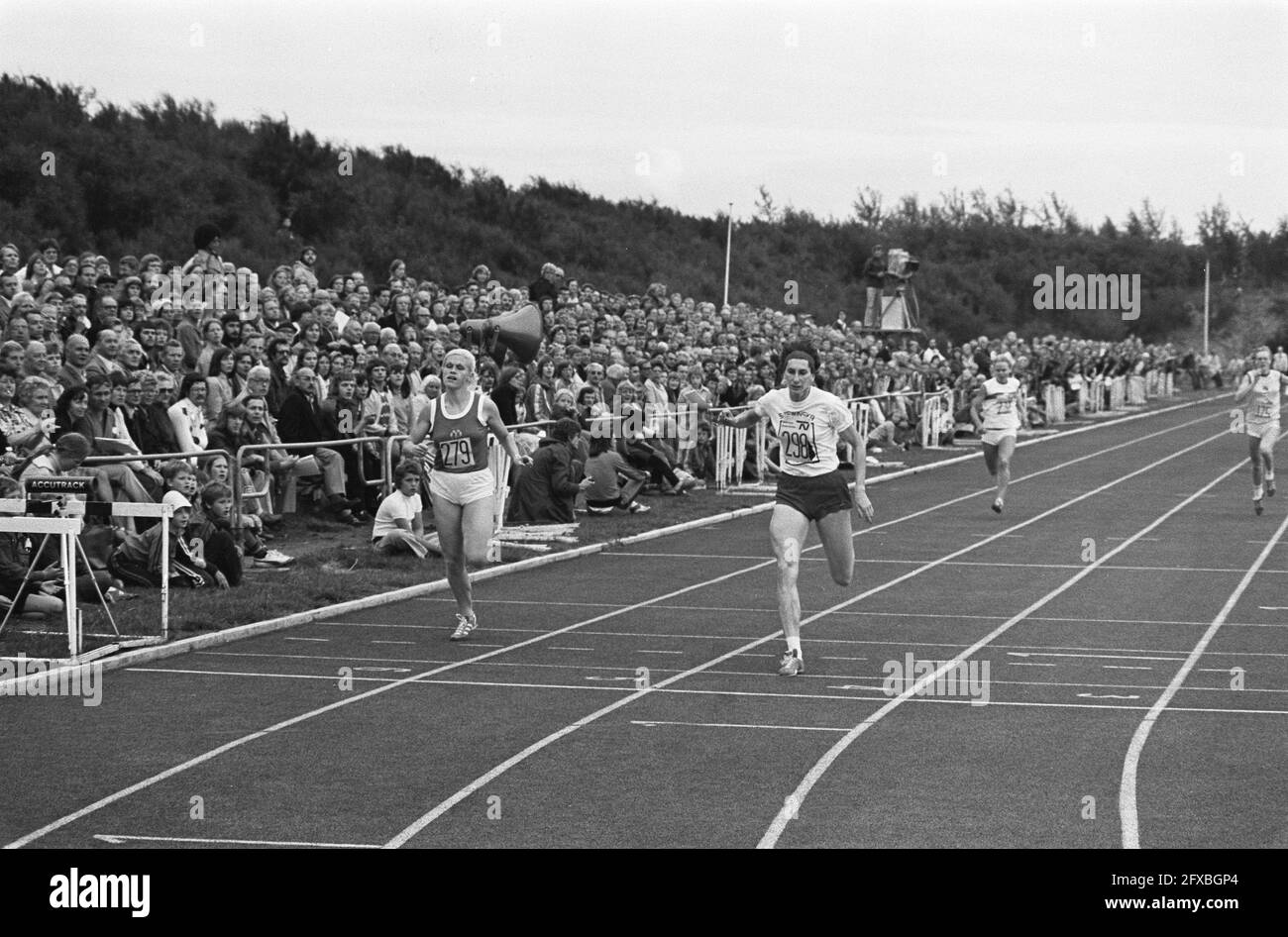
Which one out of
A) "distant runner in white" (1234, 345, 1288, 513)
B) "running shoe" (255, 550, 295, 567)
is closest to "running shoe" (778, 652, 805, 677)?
"running shoe" (255, 550, 295, 567)

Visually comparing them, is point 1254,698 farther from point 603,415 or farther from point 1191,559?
point 603,415

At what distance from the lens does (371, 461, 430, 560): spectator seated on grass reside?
18016mm

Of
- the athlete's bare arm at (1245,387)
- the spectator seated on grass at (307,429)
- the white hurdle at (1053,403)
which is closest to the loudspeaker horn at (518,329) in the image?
the spectator seated on grass at (307,429)

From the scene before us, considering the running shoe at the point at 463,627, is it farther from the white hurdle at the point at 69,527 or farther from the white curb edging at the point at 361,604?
the white hurdle at the point at 69,527

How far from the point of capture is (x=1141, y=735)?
398 inches

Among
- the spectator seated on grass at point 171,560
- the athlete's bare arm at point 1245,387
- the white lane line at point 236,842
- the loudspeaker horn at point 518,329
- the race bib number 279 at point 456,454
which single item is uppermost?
the loudspeaker horn at point 518,329

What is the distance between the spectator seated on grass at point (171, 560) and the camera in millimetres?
14961

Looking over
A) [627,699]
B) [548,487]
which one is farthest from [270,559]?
[627,699]

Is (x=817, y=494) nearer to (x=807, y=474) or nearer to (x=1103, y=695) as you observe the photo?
(x=807, y=474)

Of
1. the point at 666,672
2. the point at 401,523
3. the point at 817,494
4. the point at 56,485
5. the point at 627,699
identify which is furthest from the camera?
the point at 401,523

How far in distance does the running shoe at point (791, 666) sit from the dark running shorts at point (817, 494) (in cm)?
Result: 92

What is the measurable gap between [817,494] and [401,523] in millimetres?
6691

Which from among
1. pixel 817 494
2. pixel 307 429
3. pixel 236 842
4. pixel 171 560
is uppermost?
pixel 307 429
